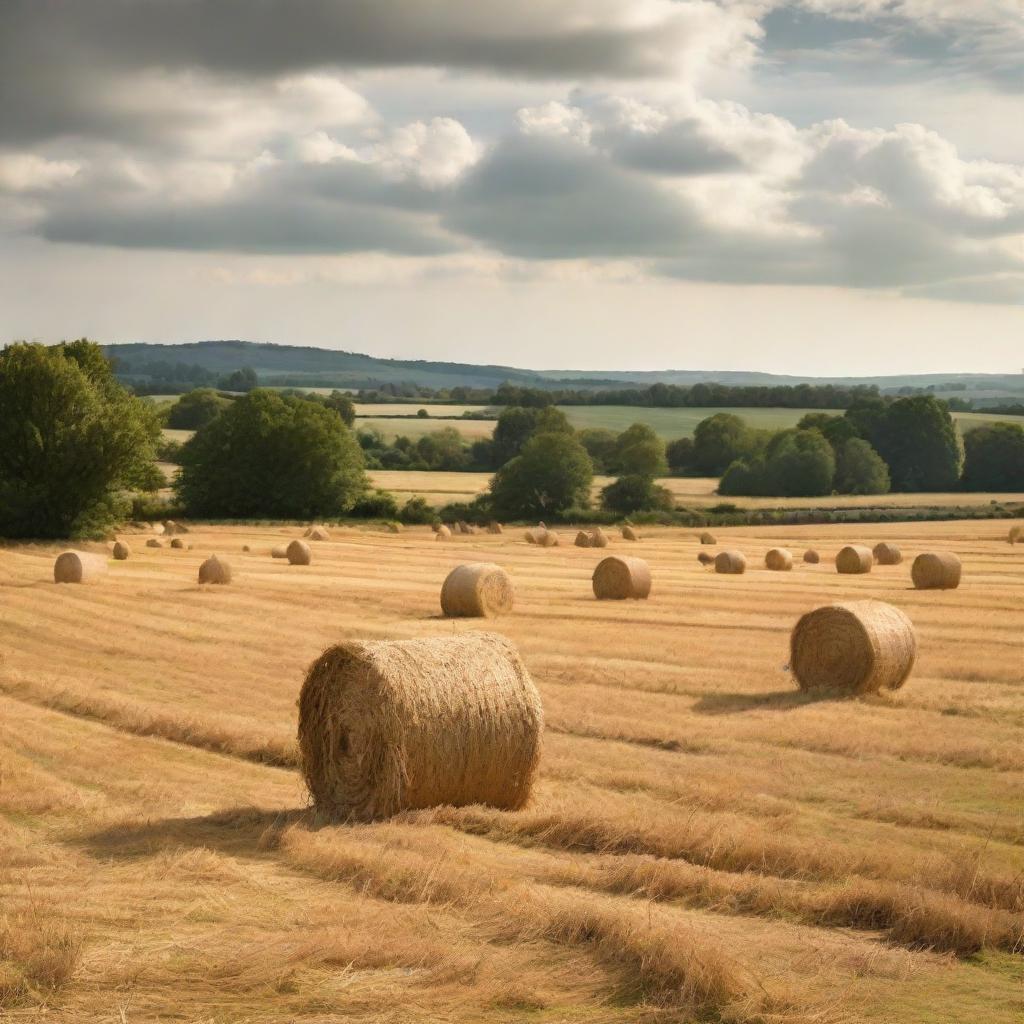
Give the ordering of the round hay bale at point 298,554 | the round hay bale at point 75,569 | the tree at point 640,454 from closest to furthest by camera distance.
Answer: the round hay bale at point 75,569
the round hay bale at point 298,554
the tree at point 640,454

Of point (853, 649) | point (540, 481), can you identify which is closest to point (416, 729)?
point (853, 649)

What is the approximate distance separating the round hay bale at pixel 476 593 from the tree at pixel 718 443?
219 ft

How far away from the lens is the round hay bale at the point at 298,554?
131 ft

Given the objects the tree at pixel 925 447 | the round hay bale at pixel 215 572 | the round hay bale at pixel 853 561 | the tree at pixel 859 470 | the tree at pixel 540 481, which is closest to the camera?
the round hay bale at pixel 215 572

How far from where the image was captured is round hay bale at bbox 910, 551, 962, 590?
30519 millimetres

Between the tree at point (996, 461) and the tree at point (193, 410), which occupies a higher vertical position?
the tree at point (193, 410)

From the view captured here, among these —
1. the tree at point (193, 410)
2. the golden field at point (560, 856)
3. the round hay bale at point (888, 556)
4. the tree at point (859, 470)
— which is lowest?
the golden field at point (560, 856)

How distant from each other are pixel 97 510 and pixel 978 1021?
42.9m

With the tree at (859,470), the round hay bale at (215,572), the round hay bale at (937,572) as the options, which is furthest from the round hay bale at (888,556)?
the tree at (859,470)

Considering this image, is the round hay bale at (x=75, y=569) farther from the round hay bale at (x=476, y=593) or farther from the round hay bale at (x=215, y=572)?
the round hay bale at (x=476, y=593)

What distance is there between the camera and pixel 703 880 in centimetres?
929

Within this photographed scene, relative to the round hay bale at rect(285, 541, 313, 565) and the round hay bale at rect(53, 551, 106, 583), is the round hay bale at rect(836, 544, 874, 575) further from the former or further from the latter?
the round hay bale at rect(53, 551, 106, 583)

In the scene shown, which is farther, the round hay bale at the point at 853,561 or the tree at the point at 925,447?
the tree at the point at 925,447

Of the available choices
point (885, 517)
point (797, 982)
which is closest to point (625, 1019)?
point (797, 982)
